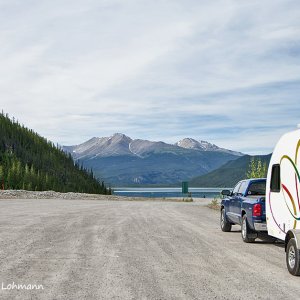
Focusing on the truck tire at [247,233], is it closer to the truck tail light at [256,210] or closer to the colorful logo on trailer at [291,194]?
the truck tail light at [256,210]

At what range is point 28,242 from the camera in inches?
541

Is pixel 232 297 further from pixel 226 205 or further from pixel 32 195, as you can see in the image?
pixel 32 195

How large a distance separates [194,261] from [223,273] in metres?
1.45

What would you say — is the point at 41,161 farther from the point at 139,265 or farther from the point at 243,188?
the point at 139,265

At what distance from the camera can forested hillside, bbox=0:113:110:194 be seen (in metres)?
82.8

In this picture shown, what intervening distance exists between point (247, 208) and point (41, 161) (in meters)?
85.5

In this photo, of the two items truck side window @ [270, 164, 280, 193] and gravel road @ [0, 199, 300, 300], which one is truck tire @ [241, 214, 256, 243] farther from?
truck side window @ [270, 164, 280, 193]

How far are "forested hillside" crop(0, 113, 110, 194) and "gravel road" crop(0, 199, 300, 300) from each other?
62.1 meters

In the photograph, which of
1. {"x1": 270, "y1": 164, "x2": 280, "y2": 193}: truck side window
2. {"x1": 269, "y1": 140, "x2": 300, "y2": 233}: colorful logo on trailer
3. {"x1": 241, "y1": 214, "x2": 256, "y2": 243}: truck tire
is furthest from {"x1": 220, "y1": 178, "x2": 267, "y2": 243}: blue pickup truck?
{"x1": 269, "y1": 140, "x2": 300, "y2": 233}: colorful logo on trailer

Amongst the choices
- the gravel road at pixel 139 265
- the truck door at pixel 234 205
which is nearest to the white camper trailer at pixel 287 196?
the gravel road at pixel 139 265

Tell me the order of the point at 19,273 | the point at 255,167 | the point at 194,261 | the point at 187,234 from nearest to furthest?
the point at 19,273, the point at 194,261, the point at 187,234, the point at 255,167

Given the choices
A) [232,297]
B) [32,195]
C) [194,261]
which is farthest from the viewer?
[32,195]

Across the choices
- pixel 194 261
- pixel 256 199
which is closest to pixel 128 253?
pixel 194 261

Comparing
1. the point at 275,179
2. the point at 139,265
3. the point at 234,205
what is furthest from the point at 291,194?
the point at 234,205
